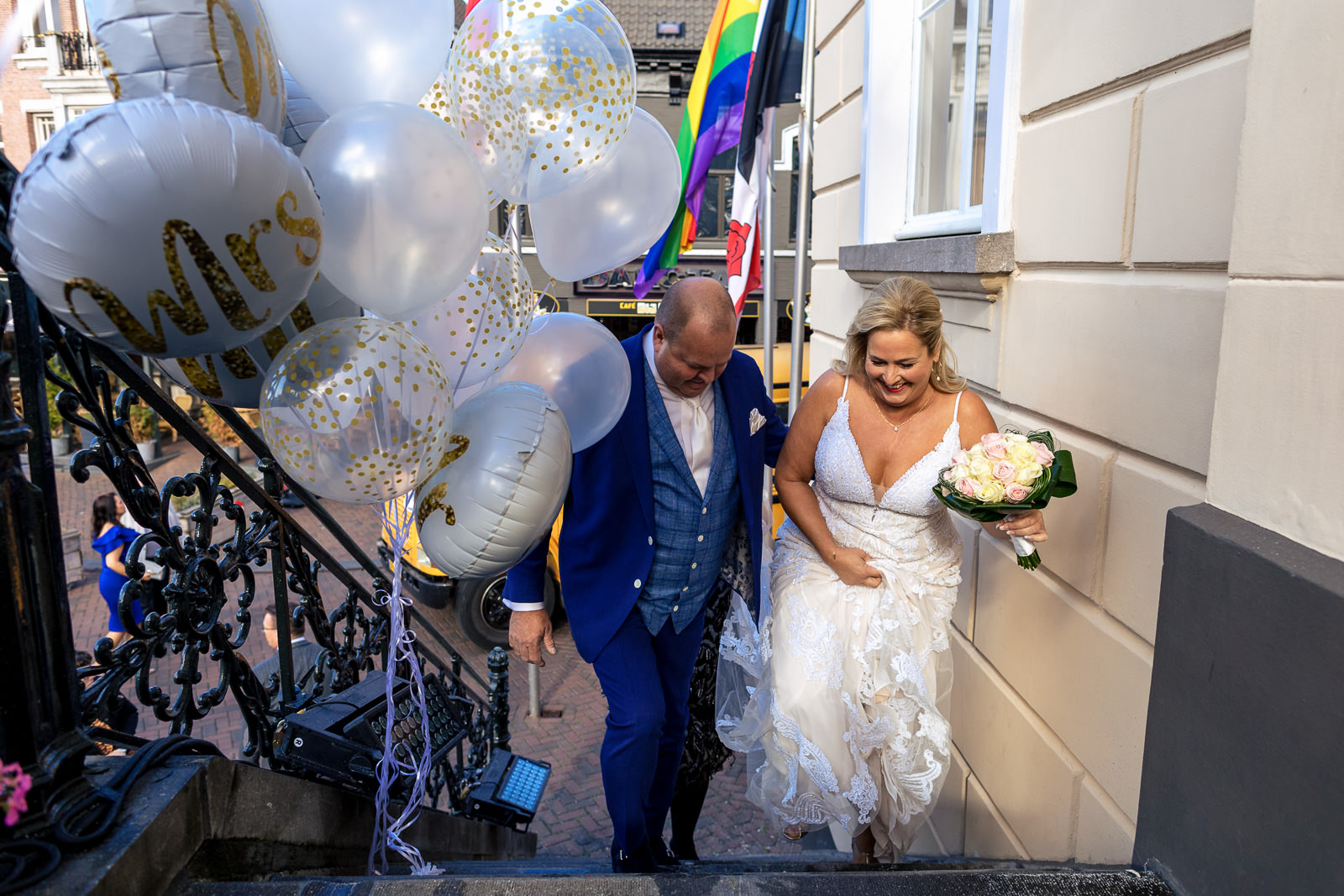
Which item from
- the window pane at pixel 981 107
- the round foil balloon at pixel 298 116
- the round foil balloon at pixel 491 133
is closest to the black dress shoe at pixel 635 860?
the round foil balloon at pixel 491 133

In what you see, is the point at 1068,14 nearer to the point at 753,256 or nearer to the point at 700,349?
the point at 700,349

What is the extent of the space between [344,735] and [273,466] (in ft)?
2.75

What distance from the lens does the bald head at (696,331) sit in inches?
112

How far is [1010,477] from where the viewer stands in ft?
7.58

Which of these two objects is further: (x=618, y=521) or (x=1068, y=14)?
(x=618, y=521)

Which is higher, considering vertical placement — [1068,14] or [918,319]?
[1068,14]

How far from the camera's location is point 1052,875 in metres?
1.94

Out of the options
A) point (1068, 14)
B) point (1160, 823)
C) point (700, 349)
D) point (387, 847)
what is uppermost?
point (1068, 14)

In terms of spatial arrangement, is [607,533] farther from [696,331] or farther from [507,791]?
[507,791]

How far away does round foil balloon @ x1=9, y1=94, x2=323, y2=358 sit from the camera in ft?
4.58

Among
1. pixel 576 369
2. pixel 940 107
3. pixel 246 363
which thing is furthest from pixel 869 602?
pixel 940 107

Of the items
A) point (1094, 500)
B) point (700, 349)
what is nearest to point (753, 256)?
point (700, 349)

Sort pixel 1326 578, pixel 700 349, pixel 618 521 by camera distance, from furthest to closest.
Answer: pixel 618 521
pixel 700 349
pixel 1326 578

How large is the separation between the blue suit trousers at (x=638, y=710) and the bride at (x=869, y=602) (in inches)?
10.8
